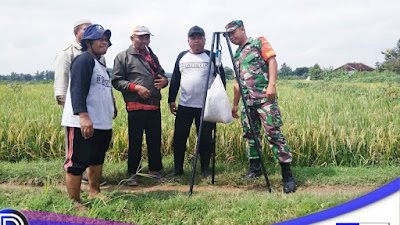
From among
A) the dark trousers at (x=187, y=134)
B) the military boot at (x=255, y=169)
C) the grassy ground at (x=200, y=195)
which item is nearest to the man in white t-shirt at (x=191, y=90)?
the dark trousers at (x=187, y=134)

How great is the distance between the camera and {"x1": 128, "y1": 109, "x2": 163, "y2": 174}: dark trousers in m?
4.48

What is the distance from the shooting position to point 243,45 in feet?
13.7

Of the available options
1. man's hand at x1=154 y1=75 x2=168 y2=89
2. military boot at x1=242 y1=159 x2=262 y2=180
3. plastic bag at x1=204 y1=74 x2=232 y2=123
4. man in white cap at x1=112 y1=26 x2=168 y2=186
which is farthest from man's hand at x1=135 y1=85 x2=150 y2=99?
military boot at x1=242 y1=159 x2=262 y2=180

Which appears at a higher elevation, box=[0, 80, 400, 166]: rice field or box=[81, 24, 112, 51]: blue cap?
box=[81, 24, 112, 51]: blue cap

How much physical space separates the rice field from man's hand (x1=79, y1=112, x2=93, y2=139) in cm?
222

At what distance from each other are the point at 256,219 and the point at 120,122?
11.7 ft

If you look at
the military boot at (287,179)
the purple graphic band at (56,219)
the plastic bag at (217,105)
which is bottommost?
the purple graphic band at (56,219)

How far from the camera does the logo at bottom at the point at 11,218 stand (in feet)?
8.86

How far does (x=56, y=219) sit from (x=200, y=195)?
146 cm

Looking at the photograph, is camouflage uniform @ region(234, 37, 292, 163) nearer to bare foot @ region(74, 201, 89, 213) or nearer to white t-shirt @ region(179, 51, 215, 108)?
white t-shirt @ region(179, 51, 215, 108)

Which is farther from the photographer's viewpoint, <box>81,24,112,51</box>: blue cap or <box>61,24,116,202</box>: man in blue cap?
<box>81,24,112,51</box>: blue cap

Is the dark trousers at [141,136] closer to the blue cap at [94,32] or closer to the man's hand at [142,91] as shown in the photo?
the man's hand at [142,91]

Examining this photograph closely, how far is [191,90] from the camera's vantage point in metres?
4.42

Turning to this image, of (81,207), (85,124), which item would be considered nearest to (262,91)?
(85,124)
